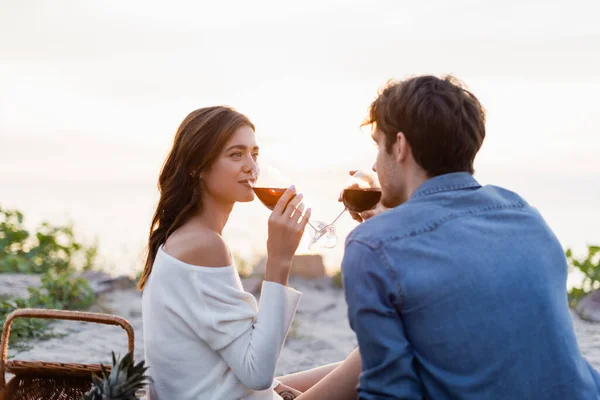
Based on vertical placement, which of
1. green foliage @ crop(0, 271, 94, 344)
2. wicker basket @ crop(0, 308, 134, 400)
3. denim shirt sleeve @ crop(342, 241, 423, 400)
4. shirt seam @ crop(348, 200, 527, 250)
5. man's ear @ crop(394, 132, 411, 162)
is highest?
man's ear @ crop(394, 132, 411, 162)

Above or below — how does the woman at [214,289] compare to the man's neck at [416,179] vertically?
below

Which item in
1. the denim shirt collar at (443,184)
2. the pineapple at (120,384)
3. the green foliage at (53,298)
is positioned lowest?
the green foliage at (53,298)

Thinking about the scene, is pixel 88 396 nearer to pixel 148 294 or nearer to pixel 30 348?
pixel 148 294

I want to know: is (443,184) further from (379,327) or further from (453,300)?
(379,327)

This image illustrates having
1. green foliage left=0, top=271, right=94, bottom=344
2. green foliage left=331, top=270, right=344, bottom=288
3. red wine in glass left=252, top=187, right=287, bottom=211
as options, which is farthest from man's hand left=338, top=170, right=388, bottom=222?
green foliage left=331, top=270, right=344, bottom=288

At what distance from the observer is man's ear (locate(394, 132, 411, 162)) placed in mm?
2469

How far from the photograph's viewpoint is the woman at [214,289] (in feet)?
9.43

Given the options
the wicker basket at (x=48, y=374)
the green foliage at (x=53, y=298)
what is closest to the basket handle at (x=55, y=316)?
the wicker basket at (x=48, y=374)

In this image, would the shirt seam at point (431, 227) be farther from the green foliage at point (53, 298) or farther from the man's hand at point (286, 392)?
the green foliage at point (53, 298)

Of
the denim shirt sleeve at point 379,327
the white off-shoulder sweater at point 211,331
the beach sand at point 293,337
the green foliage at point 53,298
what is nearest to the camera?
the denim shirt sleeve at point 379,327

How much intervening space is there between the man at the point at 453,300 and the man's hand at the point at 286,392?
47.1 inches

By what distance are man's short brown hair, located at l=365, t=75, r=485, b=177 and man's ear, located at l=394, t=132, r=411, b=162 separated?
0.04 ft

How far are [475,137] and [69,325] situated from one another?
4.91 m

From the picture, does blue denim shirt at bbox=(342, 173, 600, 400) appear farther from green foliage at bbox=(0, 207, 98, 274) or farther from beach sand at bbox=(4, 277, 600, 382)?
green foliage at bbox=(0, 207, 98, 274)
